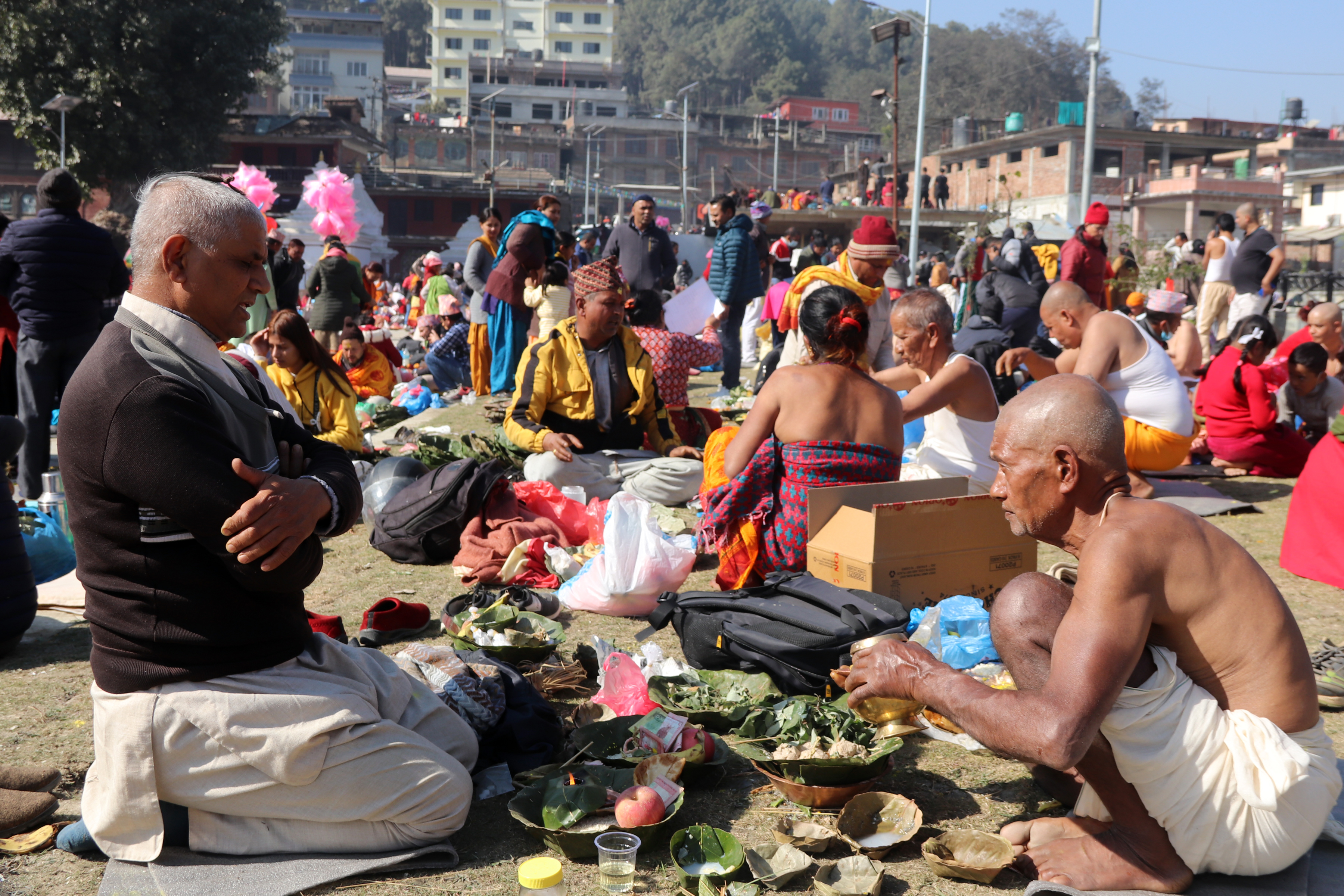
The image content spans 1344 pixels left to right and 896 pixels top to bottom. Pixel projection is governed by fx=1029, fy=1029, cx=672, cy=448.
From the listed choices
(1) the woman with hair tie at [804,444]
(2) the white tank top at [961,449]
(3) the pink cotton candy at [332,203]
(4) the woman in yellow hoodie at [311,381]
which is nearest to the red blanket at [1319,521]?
(2) the white tank top at [961,449]

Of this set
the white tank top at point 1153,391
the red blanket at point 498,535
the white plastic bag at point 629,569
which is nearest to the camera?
the white plastic bag at point 629,569

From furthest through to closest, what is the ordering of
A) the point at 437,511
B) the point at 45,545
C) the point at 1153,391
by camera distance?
the point at 1153,391
the point at 437,511
the point at 45,545

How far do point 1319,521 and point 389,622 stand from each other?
4566 millimetres

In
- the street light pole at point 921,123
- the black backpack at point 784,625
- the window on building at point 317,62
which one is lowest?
the black backpack at point 784,625

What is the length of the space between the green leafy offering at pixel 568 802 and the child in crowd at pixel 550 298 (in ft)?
23.0

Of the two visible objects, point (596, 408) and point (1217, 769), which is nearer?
point (1217, 769)

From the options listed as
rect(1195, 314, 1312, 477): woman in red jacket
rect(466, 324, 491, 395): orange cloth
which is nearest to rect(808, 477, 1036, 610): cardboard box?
rect(1195, 314, 1312, 477): woman in red jacket

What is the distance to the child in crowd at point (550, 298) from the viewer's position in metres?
9.59

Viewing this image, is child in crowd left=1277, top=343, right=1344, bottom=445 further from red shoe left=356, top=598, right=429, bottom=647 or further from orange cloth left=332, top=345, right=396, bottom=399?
orange cloth left=332, top=345, right=396, bottom=399

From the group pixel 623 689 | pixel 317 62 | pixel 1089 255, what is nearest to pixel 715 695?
pixel 623 689

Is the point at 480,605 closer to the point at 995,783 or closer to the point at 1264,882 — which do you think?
the point at 995,783

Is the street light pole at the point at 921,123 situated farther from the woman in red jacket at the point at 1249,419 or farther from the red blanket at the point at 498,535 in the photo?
the red blanket at the point at 498,535

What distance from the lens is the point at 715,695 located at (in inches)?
144

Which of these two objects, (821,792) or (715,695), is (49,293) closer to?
(715,695)
